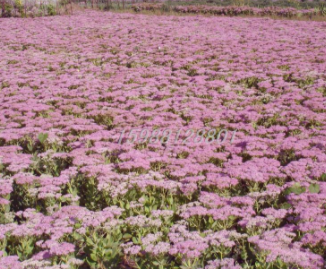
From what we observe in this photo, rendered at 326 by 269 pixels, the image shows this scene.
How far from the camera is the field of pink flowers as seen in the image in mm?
4367

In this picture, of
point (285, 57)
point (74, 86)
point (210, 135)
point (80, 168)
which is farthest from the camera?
point (285, 57)

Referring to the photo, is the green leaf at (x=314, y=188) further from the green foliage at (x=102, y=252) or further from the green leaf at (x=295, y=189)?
the green foliage at (x=102, y=252)

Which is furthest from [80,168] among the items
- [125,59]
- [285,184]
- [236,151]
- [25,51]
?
[25,51]

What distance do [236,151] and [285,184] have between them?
1.41 meters

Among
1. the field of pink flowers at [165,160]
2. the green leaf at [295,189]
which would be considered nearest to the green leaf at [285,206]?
the field of pink flowers at [165,160]

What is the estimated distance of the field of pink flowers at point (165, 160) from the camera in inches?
172

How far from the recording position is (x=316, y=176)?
5.63m

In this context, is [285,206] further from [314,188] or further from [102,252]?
[102,252]

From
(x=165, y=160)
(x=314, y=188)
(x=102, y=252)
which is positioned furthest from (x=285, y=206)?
(x=102, y=252)

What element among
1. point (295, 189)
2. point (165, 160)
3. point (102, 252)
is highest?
point (165, 160)

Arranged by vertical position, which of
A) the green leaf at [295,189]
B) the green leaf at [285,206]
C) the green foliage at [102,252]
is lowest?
the green foliage at [102,252]

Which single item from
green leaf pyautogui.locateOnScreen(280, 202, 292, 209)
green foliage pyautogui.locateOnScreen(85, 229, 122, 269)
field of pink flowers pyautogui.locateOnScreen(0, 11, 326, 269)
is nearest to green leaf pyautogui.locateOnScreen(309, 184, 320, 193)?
field of pink flowers pyautogui.locateOnScreen(0, 11, 326, 269)

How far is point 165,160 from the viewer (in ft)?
20.8

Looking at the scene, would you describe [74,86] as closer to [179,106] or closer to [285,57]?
[179,106]
